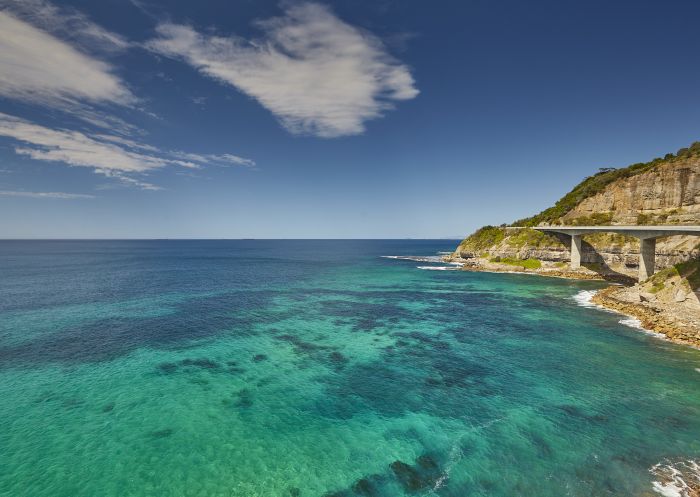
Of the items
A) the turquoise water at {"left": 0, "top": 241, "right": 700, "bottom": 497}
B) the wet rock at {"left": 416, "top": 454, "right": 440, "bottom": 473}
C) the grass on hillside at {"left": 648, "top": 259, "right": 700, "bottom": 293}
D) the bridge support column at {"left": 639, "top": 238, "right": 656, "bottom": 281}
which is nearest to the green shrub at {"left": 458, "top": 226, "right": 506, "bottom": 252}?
the bridge support column at {"left": 639, "top": 238, "right": 656, "bottom": 281}

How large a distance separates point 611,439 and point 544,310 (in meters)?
38.3

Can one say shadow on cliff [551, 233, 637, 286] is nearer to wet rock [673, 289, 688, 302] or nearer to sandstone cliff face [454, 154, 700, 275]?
sandstone cliff face [454, 154, 700, 275]

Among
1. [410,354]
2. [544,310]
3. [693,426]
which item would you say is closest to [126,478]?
[410,354]

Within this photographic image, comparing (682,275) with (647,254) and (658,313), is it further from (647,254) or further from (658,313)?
(647,254)

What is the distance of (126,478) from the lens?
57.6 feet

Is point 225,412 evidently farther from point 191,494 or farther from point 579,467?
point 579,467

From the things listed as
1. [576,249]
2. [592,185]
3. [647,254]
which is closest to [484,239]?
[592,185]

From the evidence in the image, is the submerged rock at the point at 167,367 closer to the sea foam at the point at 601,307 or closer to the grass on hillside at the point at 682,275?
the sea foam at the point at 601,307

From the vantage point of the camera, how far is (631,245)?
8750cm

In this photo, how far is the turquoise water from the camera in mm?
17781

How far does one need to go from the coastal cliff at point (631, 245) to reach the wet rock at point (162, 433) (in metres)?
51.9

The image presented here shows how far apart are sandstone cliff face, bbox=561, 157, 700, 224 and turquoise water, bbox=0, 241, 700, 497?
56.4 m

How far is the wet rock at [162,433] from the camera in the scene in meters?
21.1

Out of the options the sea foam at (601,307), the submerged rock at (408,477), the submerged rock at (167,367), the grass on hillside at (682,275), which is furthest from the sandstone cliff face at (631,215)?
the submerged rock at (167,367)
